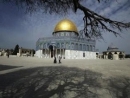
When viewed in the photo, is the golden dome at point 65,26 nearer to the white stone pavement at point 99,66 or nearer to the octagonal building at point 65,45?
the octagonal building at point 65,45

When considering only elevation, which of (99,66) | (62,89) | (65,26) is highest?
(65,26)

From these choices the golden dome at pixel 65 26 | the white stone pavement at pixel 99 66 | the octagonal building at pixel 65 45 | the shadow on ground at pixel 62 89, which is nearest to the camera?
the shadow on ground at pixel 62 89

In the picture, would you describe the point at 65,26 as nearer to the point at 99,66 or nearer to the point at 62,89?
the point at 99,66

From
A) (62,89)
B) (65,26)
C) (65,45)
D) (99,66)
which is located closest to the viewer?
(62,89)

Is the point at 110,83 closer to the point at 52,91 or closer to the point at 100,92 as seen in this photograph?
the point at 100,92

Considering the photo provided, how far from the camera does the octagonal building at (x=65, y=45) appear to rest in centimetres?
5397

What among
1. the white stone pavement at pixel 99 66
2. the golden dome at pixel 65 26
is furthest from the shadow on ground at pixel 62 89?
the golden dome at pixel 65 26

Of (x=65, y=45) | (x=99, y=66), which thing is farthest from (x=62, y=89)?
(x=65, y=45)

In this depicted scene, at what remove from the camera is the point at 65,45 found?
53875 millimetres

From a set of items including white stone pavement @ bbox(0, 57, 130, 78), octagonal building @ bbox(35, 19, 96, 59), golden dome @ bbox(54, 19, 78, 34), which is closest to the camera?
white stone pavement @ bbox(0, 57, 130, 78)

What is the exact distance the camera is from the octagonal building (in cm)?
5397

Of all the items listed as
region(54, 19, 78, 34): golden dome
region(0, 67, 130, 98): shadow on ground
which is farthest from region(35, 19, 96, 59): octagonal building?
region(0, 67, 130, 98): shadow on ground

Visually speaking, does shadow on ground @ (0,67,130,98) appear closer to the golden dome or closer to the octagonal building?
the octagonal building

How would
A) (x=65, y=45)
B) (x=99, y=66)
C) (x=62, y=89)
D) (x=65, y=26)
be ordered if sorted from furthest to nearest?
1. (x=65, y=26)
2. (x=65, y=45)
3. (x=99, y=66)
4. (x=62, y=89)
